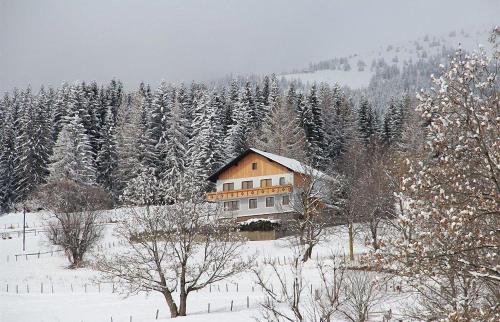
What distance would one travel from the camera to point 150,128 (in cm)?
9456

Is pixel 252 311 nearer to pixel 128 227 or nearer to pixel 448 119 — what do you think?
pixel 128 227

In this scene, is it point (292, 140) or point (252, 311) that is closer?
point (252, 311)

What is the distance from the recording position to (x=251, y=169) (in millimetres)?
71438

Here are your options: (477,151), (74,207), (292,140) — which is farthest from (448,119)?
(292,140)

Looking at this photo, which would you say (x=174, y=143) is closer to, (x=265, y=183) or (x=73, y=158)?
(x=73, y=158)

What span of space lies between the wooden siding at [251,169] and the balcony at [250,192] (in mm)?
2349

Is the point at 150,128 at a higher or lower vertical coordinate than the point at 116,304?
higher

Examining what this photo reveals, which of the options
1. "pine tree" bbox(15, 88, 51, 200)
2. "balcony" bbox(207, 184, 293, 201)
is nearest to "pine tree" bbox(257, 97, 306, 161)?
"balcony" bbox(207, 184, 293, 201)

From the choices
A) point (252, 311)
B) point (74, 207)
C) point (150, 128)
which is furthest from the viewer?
point (150, 128)

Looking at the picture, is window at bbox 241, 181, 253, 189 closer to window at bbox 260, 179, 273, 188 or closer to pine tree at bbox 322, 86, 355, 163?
window at bbox 260, 179, 273, 188

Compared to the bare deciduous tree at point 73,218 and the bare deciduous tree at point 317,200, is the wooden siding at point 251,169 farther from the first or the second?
the bare deciduous tree at point 73,218

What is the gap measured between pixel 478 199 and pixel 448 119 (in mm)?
2001

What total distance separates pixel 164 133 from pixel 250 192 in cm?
2812

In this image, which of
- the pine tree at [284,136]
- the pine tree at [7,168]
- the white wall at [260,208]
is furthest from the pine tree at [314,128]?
the pine tree at [7,168]
